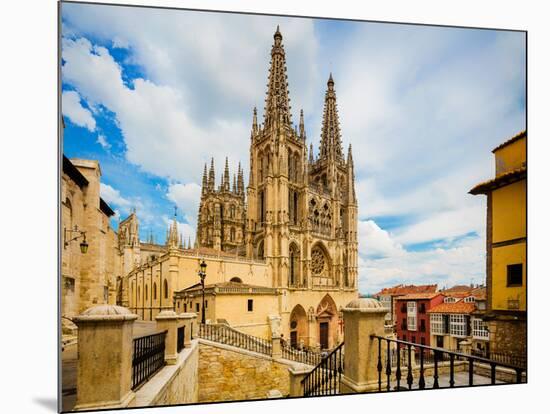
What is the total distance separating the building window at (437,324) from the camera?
5.89m

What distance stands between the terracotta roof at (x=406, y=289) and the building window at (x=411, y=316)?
1.18ft

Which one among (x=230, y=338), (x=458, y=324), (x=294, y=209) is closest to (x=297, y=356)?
(x=230, y=338)

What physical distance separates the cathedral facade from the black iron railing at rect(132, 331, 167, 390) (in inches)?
217

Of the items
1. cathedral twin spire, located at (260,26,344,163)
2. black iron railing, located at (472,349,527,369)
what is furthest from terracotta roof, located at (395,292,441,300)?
cathedral twin spire, located at (260,26,344,163)

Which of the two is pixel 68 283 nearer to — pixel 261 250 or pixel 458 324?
pixel 458 324

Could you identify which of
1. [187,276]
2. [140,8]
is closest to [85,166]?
[140,8]

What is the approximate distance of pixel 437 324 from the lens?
5969mm

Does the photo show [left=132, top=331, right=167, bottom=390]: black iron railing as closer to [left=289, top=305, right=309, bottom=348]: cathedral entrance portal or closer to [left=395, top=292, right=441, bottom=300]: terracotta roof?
[left=395, top=292, right=441, bottom=300]: terracotta roof

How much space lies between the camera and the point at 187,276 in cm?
1050

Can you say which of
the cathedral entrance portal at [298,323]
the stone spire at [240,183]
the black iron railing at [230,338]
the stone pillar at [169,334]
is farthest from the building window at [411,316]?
the stone spire at [240,183]

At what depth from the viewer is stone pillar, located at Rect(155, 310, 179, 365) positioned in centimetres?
437

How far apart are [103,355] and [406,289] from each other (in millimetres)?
4799

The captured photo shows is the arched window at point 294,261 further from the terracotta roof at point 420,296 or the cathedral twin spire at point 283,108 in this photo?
the terracotta roof at point 420,296
